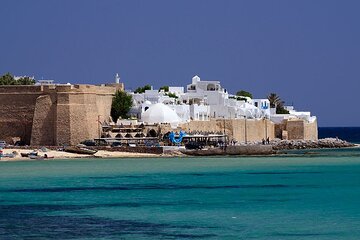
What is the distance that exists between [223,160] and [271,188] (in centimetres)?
2236

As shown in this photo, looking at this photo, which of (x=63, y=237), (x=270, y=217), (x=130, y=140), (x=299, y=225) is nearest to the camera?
(x=63, y=237)

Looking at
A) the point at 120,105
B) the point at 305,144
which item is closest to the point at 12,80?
the point at 120,105

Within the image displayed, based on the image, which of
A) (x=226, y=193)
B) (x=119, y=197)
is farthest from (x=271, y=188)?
(x=119, y=197)

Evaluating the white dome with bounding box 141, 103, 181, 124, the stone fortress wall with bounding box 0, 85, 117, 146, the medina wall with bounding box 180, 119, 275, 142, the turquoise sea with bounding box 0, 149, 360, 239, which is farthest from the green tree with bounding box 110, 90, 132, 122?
the turquoise sea with bounding box 0, 149, 360, 239

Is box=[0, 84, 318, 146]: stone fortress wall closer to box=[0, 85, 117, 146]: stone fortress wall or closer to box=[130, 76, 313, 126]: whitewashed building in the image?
box=[0, 85, 117, 146]: stone fortress wall

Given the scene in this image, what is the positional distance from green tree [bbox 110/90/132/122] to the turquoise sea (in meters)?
23.2

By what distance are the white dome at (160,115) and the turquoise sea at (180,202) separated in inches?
906

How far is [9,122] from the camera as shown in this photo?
230ft

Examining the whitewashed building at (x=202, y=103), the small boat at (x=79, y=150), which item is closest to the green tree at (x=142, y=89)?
the whitewashed building at (x=202, y=103)

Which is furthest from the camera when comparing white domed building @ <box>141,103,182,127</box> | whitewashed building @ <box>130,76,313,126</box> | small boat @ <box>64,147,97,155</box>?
whitewashed building @ <box>130,76,313,126</box>

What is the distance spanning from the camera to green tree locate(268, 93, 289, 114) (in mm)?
99356

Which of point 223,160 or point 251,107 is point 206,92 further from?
point 223,160

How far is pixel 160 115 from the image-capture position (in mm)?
75125

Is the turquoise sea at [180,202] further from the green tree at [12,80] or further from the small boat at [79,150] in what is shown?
the green tree at [12,80]
